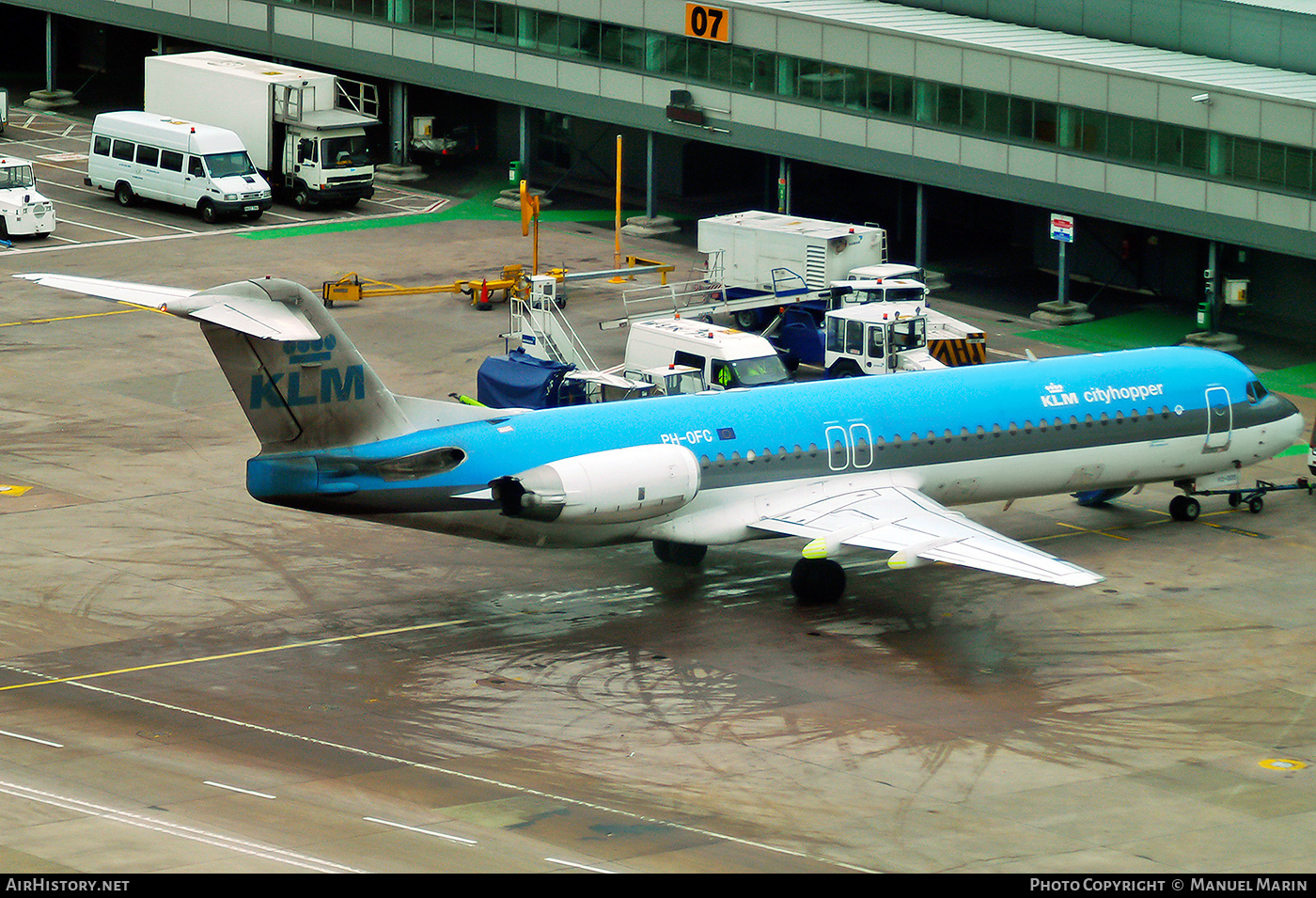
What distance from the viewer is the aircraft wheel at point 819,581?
3644 centimetres

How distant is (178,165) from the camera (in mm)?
71125

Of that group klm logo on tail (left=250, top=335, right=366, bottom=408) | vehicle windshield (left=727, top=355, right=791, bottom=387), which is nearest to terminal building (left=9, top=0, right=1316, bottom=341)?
vehicle windshield (left=727, top=355, right=791, bottom=387)

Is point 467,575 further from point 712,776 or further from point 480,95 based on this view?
point 480,95

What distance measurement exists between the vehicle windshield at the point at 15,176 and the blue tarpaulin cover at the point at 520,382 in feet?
84.4

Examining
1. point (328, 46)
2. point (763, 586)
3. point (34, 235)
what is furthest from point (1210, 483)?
point (328, 46)

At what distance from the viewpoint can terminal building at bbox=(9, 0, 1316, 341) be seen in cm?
5531

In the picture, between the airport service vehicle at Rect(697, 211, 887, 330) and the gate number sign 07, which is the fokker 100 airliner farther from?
the gate number sign 07

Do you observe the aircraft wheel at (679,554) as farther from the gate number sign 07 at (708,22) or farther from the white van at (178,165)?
the white van at (178,165)

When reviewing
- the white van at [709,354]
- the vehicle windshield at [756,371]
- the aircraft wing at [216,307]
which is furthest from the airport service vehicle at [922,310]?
the aircraft wing at [216,307]

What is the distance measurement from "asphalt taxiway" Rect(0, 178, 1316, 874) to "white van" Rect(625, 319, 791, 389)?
796cm

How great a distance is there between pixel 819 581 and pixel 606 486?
16.5ft

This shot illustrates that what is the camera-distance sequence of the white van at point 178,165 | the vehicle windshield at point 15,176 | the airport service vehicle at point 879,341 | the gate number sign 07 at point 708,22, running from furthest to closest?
the white van at point 178,165 → the vehicle windshield at point 15,176 → the gate number sign 07 at point 708,22 → the airport service vehicle at point 879,341

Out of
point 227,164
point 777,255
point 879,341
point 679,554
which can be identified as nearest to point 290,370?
point 679,554

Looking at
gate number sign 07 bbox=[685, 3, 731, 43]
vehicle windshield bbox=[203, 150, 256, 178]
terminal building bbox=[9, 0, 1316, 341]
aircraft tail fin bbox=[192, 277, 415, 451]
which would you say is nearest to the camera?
aircraft tail fin bbox=[192, 277, 415, 451]
